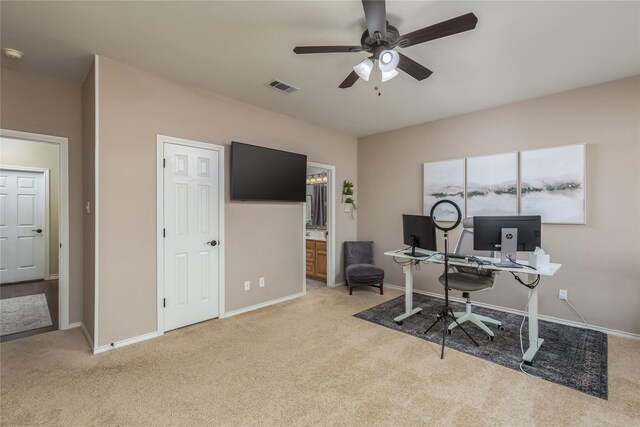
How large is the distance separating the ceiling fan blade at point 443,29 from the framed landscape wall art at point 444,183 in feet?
8.56

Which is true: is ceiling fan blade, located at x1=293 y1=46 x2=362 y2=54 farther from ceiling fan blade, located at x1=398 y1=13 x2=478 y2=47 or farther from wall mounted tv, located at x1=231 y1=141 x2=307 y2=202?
wall mounted tv, located at x1=231 y1=141 x2=307 y2=202

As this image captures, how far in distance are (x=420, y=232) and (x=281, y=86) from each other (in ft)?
7.35

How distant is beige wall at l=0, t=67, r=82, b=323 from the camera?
A: 9.29 feet

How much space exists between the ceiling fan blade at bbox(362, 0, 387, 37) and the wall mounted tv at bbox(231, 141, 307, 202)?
216 centimetres

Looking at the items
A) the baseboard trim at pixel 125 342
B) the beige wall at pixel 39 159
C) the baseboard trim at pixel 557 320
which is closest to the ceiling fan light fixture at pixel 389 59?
the baseboard trim at pixel 125 342

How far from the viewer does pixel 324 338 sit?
2971 mm

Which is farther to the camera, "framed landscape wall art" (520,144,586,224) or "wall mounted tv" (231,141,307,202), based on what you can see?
"wall mounted tv" (231,141,307,202)

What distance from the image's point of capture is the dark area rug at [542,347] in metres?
2.30

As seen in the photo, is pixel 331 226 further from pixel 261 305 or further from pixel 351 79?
pixel 351 79

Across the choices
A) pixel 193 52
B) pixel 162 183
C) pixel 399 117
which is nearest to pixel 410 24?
pixel 193 52

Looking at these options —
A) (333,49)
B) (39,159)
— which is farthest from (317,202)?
(39,159)

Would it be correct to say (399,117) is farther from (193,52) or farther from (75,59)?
(75,59)

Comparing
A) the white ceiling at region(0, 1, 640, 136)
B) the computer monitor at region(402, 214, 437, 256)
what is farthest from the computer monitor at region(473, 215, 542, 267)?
the white ceiling at region(0, 1, 640, 136)

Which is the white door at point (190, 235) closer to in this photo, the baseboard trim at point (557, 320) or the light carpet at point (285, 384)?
the light carpet at point (285, 384)
